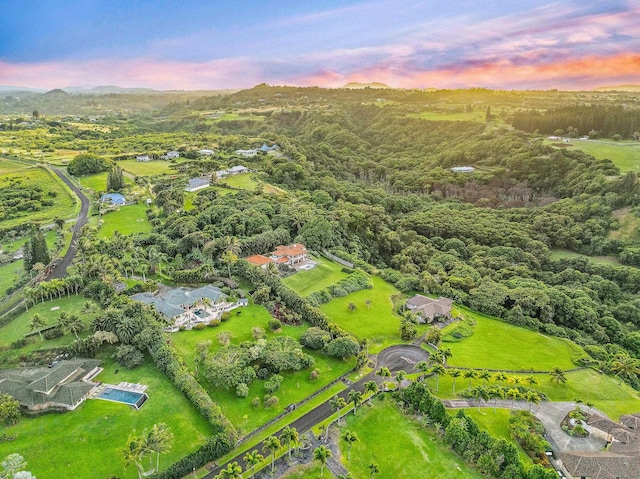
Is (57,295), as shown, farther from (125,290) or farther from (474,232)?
(474,232)

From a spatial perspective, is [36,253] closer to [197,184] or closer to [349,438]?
[197,184]

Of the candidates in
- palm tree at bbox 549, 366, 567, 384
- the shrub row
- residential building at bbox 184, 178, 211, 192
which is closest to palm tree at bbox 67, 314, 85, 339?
the shrub row

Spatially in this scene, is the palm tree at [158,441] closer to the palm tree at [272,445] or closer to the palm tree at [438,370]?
the palm tree at [272,445]

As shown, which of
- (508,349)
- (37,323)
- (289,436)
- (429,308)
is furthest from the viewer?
(429,308)

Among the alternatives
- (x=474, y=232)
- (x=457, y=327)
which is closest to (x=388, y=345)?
(x=457, y=327)

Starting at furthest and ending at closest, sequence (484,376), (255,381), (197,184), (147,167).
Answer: (147,167), (197,184), (255,381), (484,376)

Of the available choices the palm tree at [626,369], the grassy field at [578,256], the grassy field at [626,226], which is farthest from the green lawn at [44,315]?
the grassy field at [626,226]

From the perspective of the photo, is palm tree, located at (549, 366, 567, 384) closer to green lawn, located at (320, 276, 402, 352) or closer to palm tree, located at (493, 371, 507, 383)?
palm tree, located at (493, 371, 507, 383)

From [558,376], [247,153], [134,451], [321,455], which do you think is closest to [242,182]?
[247,153]
